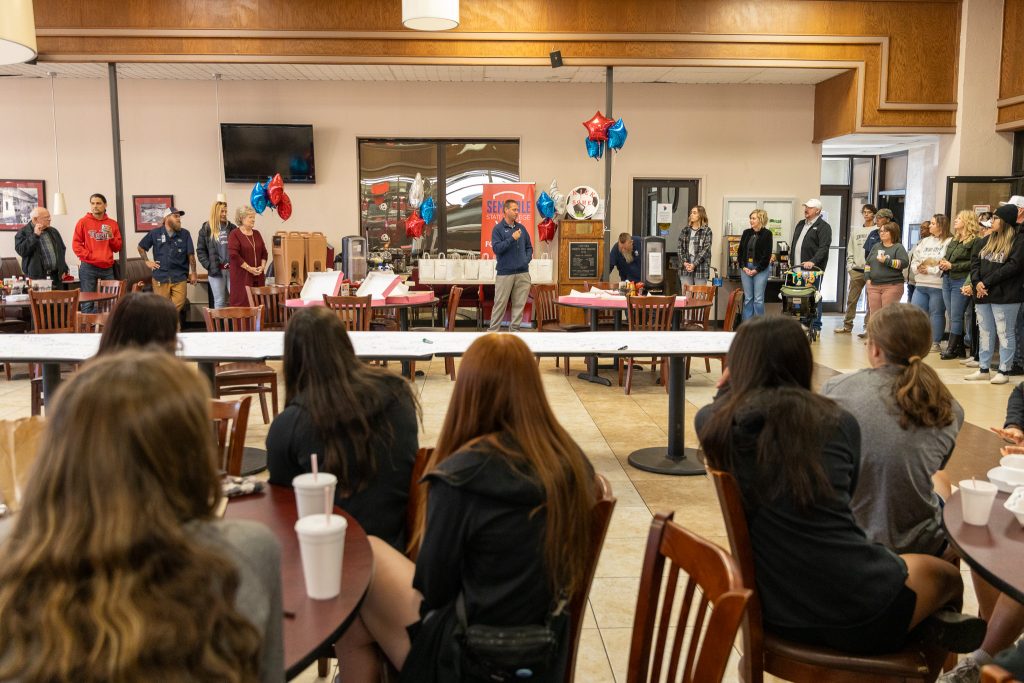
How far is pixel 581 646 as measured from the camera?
2.75 m

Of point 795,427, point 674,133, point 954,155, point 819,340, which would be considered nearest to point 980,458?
point 795,427

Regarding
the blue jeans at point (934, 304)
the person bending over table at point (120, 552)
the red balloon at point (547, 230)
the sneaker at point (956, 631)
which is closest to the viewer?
the person bending over table at point (120, 552)

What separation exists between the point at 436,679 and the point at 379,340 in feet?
10.0

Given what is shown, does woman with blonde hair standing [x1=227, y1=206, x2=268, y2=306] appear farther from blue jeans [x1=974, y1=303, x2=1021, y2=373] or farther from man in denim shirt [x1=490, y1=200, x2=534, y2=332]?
blue jeans [x1=974, y1=303, x2=1021, y2=373]

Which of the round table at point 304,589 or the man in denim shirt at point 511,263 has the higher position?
the man in denim shirt at point 511,263

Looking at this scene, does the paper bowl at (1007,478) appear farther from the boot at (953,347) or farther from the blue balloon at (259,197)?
the blue balloon at (259,197)

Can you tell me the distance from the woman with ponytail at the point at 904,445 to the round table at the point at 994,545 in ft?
0.40

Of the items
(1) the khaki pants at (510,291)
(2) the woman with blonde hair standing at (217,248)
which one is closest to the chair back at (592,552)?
(1) the khaki pants at (510,291)

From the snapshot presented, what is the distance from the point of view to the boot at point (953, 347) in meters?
8.48

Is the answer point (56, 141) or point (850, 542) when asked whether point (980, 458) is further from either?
point (56, 141)

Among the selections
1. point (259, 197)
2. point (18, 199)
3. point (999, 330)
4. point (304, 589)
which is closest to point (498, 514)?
point (304, 589)

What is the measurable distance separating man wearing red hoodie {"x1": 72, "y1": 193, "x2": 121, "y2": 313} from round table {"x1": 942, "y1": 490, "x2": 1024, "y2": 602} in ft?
27.9

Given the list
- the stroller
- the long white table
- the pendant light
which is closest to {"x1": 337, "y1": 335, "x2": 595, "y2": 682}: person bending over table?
the long white table

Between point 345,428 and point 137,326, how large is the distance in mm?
981
